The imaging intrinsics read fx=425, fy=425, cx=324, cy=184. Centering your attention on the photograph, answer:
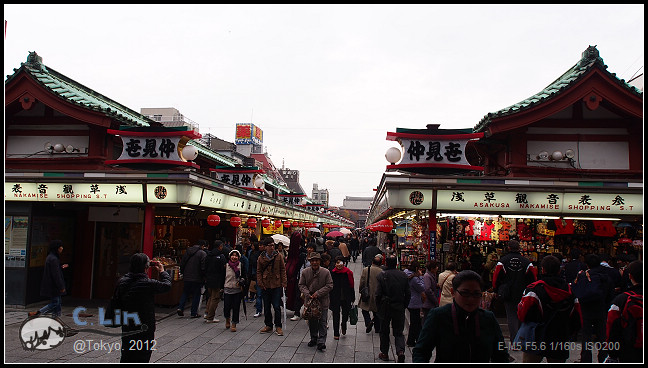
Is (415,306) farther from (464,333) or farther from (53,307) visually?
(53,307)

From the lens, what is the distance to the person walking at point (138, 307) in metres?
5.99

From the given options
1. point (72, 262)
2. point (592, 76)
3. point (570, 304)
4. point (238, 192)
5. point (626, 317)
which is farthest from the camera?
point (238, 192)

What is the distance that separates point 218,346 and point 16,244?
811cm

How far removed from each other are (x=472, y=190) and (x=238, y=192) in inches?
357

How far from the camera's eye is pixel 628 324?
5.73m

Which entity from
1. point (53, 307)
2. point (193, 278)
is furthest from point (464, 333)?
point (53, 307)

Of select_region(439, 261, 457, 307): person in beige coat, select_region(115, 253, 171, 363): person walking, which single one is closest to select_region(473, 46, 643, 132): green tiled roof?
select_region(439, 261, 457, 307): person in beige coat

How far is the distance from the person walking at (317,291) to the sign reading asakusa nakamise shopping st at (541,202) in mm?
4452

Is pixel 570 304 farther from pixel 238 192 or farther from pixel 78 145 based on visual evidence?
pixel 78 145

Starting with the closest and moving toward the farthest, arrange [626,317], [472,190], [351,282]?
[626,317] < [351,282] < [472,190]

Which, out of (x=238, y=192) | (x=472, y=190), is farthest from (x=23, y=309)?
(x=472, y=190)

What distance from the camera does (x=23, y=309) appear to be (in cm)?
1263

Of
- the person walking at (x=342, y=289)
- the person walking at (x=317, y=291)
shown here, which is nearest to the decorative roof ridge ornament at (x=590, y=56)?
the person walking at (x=342, y=289)

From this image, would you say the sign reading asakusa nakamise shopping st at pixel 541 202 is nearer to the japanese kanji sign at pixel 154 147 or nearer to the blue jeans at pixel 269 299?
the blue jeans at pixel 269 299
